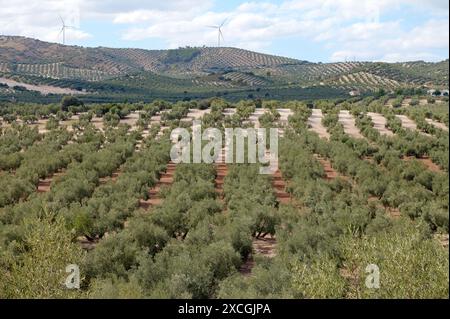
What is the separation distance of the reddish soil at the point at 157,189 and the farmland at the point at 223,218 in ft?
0.65

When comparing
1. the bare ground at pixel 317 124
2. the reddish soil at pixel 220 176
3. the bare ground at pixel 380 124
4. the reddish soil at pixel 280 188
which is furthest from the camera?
the bare ground at pixel 380 124

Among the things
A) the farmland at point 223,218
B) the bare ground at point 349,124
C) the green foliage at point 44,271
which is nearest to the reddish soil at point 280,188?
the farmland at point 223,218

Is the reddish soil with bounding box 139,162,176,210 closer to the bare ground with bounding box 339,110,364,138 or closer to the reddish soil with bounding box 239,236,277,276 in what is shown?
the reddish soil with bounding box 239,236,277,276

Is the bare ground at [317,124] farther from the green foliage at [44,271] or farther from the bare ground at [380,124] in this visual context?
the green foliage at [44,271]

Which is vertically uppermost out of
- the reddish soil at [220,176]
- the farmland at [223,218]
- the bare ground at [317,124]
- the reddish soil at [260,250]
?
the bare ground at [317,124]

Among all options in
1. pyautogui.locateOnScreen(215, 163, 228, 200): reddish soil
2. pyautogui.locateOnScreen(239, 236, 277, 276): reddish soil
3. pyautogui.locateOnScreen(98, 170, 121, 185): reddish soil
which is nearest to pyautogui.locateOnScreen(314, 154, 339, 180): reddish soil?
pyautogui.locateOnScreen(215, 163, 228, 200): reddish soil

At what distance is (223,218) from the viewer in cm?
3722

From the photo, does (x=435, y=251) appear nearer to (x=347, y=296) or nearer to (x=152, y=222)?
(x=347, y=296)

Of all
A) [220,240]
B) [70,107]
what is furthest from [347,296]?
[70,107]

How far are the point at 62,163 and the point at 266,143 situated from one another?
2969 centimetres

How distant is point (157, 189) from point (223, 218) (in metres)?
19.2

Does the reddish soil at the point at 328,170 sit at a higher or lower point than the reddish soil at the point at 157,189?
higher

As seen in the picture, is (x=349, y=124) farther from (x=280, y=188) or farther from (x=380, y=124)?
(x=280, y=188)

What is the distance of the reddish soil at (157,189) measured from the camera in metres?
48.1
